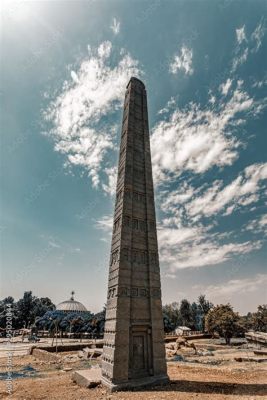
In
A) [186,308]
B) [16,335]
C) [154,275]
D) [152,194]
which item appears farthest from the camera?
[186,308]

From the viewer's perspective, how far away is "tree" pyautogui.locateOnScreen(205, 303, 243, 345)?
147 feet

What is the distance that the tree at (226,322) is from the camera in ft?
147

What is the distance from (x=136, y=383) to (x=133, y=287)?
5331 millimetres

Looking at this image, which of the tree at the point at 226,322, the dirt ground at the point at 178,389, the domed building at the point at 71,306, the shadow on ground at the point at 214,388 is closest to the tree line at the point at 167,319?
the tree at the point at 226,322

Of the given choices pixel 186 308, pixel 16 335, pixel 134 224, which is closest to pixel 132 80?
pixel 134 224

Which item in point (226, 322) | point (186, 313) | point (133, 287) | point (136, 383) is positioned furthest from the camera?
point (186, 313)

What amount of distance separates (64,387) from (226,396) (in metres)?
9.37

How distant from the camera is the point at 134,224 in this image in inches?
774

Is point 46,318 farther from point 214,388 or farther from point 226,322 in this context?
point 214,388

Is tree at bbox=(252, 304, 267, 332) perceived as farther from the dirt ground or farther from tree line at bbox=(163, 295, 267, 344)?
the dirt ground

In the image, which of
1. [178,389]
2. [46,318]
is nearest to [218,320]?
[178,389]

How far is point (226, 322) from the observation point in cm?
4472

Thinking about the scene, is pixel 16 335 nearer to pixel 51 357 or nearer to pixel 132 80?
pixel 51 357

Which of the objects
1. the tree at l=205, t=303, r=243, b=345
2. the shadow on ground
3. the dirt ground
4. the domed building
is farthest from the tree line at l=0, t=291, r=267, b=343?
the shadow on ground
